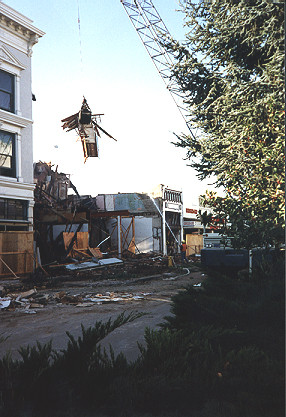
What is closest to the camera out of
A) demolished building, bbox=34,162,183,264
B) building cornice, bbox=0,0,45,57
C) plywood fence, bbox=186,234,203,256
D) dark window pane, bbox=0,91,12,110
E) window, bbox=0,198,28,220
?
window, bbox=0,198,28,220

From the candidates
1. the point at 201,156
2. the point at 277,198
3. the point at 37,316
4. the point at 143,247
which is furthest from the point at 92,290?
the point at 143,247

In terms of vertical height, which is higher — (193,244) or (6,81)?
(6,81)

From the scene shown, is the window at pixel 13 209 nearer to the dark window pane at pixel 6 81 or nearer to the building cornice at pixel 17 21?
the dark window pane at pixel 6 81

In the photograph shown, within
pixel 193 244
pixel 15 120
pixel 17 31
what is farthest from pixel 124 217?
pixel 17 31

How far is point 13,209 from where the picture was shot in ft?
61.5

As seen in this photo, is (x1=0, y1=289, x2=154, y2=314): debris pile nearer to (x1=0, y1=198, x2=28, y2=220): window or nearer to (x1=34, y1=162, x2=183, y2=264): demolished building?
(x1=0, y1=198, x2=28, y2=220): window

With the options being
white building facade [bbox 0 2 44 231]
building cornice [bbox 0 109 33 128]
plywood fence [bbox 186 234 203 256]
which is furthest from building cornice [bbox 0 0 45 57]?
plywood fence [bbox 186 234 203 256]

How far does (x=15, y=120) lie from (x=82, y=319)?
13.8 meters

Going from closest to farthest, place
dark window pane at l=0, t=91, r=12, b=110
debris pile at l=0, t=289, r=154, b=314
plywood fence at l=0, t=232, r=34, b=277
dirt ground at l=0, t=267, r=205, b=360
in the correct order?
dirt ground at l=0, t=267, r=205, b=360
debris pile at l=0, t=289, r=154, b=314
plywood fence at l=0, t=232, r=34, b=277
dark window pane at l=0, t=91, r=12, b=110

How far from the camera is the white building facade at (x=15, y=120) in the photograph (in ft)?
60.3

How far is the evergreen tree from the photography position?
6738mm

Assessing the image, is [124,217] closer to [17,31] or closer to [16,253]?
[16,253]

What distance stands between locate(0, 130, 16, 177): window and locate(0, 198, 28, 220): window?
141 centimetres

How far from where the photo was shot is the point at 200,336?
3.56 meters
